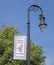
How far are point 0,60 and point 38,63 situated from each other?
4.98 metres

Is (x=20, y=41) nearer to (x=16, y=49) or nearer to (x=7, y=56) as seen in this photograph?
(x=16, y=49)

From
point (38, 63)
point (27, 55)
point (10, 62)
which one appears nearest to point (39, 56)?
point (38, 63)

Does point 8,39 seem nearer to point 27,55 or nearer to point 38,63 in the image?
point 38,63

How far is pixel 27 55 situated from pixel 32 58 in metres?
26.6

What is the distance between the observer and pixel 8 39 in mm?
52344

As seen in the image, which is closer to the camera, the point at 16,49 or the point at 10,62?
the point at 16,49

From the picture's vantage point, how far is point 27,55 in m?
22.8

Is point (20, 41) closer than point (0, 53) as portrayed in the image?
Yes

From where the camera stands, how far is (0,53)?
5103 cm

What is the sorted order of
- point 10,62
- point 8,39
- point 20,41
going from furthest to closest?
point 8,39
point 10,62
point 20,41

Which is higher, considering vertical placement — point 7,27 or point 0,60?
point 7,27

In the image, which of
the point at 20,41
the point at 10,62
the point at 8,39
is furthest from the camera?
the point at 8,39

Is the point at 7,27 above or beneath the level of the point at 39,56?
above

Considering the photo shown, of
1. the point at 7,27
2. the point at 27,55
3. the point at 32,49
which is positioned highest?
the point at 7,27
